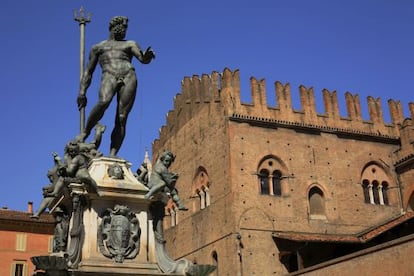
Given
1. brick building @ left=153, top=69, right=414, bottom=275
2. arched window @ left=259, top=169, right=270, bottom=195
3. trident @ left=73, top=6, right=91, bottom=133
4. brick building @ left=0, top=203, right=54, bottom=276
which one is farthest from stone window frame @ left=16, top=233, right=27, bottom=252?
trident @ left=73, top=6, right=91, bottom=133

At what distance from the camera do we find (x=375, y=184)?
91.5 feet

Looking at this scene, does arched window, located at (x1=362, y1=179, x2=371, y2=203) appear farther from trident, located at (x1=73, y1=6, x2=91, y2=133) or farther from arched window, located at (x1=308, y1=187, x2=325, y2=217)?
trident, located at (x1=73, y1=6, x2=91, y2=133)

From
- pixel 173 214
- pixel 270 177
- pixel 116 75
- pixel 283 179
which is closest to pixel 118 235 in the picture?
pixel 116 75

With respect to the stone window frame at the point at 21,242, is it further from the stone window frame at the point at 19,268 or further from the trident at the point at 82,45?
the trident at the point at 82,45

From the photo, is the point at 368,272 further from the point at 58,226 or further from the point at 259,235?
the point at 58,226

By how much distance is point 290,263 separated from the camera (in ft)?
81.3

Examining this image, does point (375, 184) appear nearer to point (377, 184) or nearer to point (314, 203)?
point (377, 184)

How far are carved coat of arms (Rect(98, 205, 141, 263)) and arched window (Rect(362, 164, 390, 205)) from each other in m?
23.0

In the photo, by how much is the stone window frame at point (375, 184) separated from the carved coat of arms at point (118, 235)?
22.9 metres

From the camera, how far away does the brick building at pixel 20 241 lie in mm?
33781

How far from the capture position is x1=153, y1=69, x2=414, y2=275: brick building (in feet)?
79.7

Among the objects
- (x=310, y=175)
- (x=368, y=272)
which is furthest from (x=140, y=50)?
(x=310, y=175)

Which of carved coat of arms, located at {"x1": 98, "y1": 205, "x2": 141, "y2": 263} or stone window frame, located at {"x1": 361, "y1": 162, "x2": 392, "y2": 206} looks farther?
stone window frame, located at {"x1": 361, "y1": 162, "x2": 392, "y2": 206}

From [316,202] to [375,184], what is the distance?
3.59 metres
